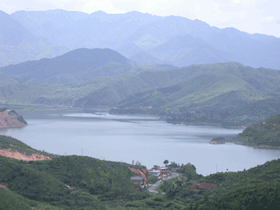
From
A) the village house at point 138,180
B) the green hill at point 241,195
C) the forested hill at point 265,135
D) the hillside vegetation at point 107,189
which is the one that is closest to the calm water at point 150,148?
the forested hill at point 265,135

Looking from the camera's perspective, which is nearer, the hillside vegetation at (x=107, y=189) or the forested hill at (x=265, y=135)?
the hillside vegetation at (x=107, y=189)

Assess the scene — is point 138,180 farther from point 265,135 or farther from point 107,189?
point 265,135

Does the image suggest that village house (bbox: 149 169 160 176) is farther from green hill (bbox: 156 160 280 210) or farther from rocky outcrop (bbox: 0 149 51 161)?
rocky outcrop (bbox: 0 149 51 161)

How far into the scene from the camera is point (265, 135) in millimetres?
115250

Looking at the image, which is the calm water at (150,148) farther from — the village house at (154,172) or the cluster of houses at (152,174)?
the village house at (154,172)

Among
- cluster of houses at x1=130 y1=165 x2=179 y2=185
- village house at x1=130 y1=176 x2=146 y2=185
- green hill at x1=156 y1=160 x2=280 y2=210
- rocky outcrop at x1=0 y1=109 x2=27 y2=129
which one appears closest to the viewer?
green hill at x1=156 y1=160 x2=280 y2=210

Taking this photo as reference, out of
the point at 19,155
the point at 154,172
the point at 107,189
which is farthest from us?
the point at 154,172

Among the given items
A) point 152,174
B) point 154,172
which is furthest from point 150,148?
point 152,174

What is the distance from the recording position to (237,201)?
30.9 meters

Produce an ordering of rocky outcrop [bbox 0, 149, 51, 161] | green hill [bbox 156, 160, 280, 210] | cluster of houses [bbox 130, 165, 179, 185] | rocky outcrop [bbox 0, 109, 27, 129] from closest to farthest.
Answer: green hill [bbox 156, 160, 280, 210]
rocky outcrop [bbox 0, 149, 51, 161]
cluster of houses [bbox 130, 165, 179, 185]
rocky outcrop [bbox 0, 109, 27, 129]

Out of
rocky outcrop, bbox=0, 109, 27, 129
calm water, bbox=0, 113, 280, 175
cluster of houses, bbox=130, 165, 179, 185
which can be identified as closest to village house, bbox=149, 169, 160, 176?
cluster of houses, bbox=130, 165, 179, 185

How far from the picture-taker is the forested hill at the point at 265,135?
11162 centimetres

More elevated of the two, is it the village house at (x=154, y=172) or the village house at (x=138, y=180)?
the village house at (x=138, y=180)

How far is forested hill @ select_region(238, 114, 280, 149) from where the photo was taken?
111625 mm
